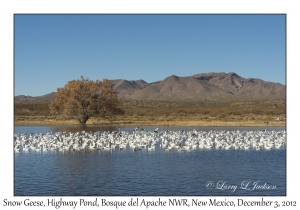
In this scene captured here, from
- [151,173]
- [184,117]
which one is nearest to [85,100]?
[184,117]

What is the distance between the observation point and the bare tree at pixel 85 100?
49.3m

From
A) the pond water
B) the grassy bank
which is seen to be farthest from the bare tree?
the pond water

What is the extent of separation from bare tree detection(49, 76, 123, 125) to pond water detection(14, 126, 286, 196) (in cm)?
2533

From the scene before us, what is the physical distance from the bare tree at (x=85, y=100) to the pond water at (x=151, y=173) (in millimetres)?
25328

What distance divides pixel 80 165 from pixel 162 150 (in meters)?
6.22

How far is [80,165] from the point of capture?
2006 centimetres

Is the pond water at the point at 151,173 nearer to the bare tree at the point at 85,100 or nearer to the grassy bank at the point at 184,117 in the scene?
A: the bare tree at the point at 85,100

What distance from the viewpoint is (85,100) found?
162ft

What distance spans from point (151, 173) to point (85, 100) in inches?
1291

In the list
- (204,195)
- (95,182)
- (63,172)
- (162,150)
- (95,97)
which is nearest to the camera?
(204,195)

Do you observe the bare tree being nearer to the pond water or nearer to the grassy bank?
the grassy bank

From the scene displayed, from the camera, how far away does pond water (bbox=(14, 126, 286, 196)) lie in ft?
49.0
